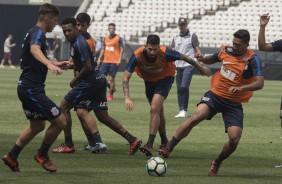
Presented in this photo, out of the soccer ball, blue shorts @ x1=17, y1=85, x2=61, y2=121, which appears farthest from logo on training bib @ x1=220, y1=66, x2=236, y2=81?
blue shorts @ x1=17, y1=85, x2=61, y2=121

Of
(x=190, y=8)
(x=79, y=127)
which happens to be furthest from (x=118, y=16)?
(x=79, y=127)

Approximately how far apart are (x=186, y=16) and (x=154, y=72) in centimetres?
4542

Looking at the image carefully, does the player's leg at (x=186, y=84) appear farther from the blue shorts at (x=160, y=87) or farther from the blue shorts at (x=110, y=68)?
the blue shorts at (x=160, y=87)

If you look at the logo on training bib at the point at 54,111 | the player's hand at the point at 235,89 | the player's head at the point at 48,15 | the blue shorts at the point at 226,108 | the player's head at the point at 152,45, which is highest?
the player's head at the point at 48,15

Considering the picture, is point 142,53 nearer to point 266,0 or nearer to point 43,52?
point 43,52

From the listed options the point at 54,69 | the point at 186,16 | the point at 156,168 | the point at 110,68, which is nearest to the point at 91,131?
the point at 156,168

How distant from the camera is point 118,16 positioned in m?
62.6

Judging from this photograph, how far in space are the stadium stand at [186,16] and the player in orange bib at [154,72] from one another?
132 ft

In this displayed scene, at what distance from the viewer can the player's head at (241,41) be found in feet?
42.1

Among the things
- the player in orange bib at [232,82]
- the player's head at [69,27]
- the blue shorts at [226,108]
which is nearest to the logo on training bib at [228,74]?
the player in orange bib at [232,82]

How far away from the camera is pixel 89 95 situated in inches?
591

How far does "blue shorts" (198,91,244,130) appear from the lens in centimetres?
1294

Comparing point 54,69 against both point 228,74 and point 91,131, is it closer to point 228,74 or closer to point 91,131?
point 228,74

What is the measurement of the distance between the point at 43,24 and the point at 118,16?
50.3 metres
